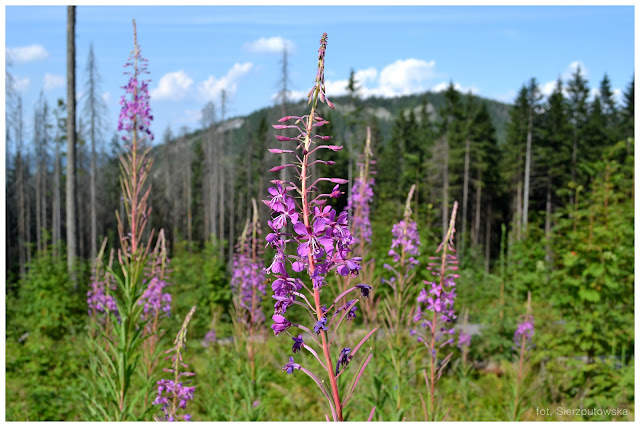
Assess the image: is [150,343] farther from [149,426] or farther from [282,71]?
[282,71]

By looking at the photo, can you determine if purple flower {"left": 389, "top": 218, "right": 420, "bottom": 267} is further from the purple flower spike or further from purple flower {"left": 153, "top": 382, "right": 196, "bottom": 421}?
the purple flower spike

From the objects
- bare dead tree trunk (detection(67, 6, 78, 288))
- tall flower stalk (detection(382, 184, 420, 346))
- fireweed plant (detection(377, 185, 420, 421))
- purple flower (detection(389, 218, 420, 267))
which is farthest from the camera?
bare dead tree trunk (detection(67, 6, 78, 288))

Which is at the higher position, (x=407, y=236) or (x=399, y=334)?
(x=407, y=236)

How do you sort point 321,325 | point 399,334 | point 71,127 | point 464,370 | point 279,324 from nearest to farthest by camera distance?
1. point 321,325
2. point 279,324
3. point 399,334
4. point 464,370
5. point 71,127

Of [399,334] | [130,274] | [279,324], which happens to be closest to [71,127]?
[130,274]

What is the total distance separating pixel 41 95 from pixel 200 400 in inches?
1031

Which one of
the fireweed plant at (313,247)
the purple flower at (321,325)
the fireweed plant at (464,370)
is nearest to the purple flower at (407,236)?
the fireweed plant at (464,370)

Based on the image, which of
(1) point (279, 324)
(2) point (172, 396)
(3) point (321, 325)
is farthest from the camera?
(2) point (172, 396)

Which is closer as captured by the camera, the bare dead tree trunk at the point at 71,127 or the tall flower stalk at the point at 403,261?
the tall flower stalk at the point at 403,261

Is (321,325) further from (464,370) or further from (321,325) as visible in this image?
(464,370)

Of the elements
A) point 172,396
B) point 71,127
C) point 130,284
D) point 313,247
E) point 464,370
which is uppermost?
point 71,127

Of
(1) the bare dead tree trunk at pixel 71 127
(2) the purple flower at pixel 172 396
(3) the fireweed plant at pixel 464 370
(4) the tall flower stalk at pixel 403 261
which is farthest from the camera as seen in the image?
(1) the bare dead tree trunk at pixel 71 127

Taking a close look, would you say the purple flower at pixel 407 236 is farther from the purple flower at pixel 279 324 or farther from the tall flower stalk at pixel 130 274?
the purple flower at pixel 279 324

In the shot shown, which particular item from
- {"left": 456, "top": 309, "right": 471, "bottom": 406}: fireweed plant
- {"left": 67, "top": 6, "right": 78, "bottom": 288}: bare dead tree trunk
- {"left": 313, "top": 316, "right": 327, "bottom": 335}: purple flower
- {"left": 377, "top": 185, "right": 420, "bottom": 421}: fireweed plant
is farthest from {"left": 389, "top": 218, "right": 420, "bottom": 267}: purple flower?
{"left": 67, "top": 6, "right": 78, "bottom": 288}: bare dead tree trunk
